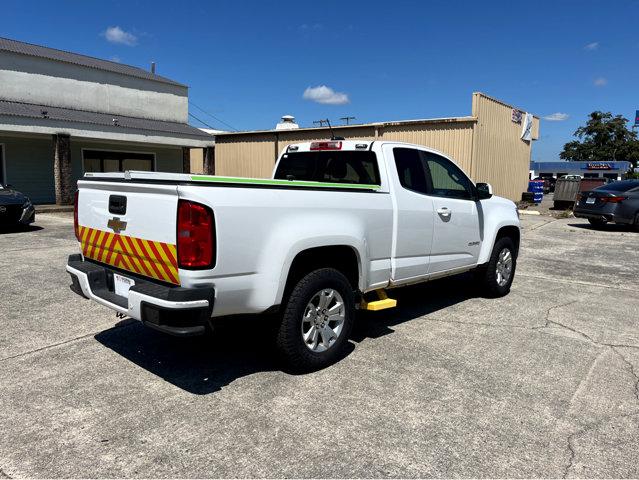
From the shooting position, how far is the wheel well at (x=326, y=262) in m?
3.92

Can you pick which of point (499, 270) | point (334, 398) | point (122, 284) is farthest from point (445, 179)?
point (122, 284)

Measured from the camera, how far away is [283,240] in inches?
143

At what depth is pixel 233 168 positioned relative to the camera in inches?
1037

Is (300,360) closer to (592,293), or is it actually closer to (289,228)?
(289,228)

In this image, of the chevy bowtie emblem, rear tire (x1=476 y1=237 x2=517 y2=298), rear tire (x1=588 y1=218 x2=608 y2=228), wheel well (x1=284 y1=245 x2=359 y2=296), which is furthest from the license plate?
rear tire (x1=588 y1=218 x2=608 y2=228)

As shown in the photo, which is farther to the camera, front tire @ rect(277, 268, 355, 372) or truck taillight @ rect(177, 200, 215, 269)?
front tire @ rect(277, 268, 355, 372)

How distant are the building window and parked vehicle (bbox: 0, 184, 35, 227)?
9.51 m

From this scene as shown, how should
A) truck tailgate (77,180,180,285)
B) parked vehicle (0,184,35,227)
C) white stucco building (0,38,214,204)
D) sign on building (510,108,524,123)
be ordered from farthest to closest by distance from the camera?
sign on building (510,108,524,123), white stucco building (0,38,214,204), parked vehicle (0,184,35,227), truck tailgate (77,180,180,285)

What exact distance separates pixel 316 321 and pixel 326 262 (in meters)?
0.49

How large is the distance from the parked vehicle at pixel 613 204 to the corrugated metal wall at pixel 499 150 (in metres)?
4.24

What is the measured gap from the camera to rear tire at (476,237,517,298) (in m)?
6.43

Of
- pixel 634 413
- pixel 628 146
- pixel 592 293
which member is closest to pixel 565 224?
pixel 592 293

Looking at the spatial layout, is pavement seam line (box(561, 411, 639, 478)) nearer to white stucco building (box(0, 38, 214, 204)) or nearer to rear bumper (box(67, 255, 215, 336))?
rear bumper (box(67, 255, 215, 336))

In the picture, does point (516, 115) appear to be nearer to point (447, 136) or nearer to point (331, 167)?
point (447, 136)
